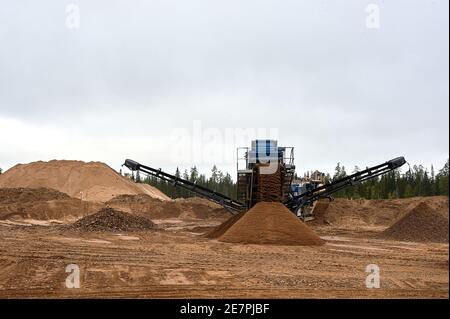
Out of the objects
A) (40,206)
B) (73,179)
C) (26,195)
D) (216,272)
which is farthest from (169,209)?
(216,272)

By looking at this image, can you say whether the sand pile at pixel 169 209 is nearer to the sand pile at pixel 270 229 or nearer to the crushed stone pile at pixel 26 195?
the crushed stone pile at pixel 26 195

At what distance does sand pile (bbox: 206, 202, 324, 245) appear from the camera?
59.9 feet

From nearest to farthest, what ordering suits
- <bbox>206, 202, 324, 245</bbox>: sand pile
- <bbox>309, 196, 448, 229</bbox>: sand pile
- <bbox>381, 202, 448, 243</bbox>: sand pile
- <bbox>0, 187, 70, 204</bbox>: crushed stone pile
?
<bbox>206, 202, 324, 245</bbox>: sand pile
<bbox>381, 202, 448, 243</bbox>: sand pile
<bbox>309, 196, 448, 229</bbox>: sand pile
<bbox>0, 187, 70, 204</bbox>: crushed stone pile

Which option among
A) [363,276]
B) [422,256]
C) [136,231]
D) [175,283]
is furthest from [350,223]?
[175,283]

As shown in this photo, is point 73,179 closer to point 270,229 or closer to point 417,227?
point 417,227

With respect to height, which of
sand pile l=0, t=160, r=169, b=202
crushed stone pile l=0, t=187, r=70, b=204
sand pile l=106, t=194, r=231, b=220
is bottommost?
sand pile l=106, t=194, r=231, b=220

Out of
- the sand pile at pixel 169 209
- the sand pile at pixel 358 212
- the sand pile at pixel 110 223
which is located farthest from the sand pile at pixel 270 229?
the sand pile at pixel 169 209

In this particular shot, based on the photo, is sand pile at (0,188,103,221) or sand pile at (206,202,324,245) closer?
sand pile at (206,202,324,245)

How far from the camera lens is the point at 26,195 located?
46656mm

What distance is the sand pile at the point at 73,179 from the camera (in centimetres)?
6531

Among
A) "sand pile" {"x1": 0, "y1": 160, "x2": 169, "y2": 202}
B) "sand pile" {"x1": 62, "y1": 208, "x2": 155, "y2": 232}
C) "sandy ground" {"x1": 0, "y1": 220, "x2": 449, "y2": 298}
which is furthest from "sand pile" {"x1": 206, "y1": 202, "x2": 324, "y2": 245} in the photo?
"sand pile" {"x1": 0, "y1": 160, "x2": 169, "y2": 202}

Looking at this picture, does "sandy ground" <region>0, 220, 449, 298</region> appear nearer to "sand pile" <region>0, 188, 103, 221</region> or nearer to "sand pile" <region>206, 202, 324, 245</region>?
"sand pile" <region>206, 202, 324, 245</region>

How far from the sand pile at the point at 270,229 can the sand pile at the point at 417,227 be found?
662cm

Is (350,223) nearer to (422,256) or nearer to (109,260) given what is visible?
(422,256)
